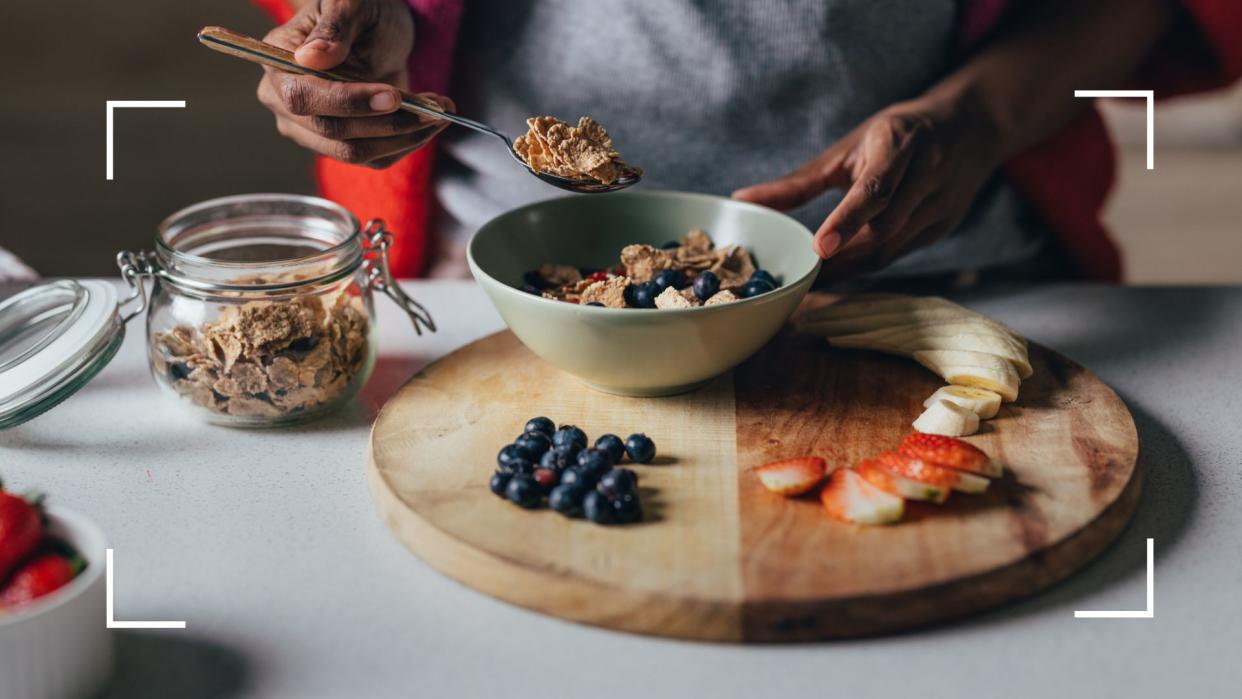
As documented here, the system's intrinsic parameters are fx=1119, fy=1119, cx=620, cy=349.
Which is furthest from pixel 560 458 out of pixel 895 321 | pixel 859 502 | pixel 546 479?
pixel 895 321

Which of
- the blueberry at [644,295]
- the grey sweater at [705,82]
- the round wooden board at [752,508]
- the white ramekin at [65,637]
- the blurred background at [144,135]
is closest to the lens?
the white ramekin at [65,637]

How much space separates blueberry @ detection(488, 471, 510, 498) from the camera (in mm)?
1031

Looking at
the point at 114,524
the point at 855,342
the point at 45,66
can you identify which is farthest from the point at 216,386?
the point at 45,66

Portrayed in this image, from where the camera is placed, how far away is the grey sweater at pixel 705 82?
1.57 m

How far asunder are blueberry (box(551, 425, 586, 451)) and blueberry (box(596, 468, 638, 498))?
88 mm

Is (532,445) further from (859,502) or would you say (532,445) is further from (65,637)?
(65,637)

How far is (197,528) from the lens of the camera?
1.05 metres

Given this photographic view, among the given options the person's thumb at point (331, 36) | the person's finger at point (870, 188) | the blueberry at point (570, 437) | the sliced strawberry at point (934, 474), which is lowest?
the blueberry at point (570, 437)

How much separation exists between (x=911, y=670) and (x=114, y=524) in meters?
0.73

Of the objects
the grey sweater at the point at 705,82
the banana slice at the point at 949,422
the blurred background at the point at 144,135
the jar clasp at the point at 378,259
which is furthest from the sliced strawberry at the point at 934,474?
the blurred background at the point at 144,135

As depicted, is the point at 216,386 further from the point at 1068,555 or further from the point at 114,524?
the point at 1068,555

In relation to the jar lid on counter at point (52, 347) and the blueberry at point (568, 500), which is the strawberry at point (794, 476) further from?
the jar lid on counter at point (52, 347)

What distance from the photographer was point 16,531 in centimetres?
80

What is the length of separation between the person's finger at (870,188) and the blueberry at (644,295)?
0.61 ft
